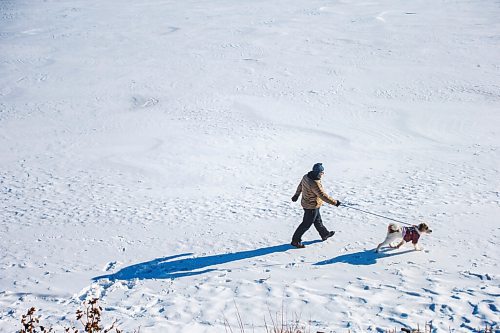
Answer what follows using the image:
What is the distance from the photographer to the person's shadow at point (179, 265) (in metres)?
7.05

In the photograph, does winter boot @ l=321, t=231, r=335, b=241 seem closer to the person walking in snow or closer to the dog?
the person walking in snow

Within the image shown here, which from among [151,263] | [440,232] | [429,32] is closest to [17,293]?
[151,263]

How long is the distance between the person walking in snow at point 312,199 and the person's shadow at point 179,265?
0.31 metres

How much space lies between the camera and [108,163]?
1402cm

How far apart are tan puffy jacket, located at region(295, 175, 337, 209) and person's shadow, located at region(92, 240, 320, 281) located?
37.7 inches

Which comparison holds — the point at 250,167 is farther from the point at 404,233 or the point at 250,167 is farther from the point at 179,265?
the point at 404,233

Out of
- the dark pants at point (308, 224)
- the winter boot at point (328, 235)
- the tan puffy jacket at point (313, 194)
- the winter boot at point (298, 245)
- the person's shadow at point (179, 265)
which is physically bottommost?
the person's shadow at point (179, 265)

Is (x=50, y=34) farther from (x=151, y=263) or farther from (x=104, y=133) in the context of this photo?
(x=151, y=263)

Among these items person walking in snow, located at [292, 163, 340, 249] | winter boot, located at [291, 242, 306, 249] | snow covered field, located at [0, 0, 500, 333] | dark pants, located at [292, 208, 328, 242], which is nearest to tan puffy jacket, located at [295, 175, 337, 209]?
person walking in snow, located at [292, 163, 340, 249]

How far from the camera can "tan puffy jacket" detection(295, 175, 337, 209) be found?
23.3 feet

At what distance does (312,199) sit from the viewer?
728 cm

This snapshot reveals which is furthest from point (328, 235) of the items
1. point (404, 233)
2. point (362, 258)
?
point (404, 233)

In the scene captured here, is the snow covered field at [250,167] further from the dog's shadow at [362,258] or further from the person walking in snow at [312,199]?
the person walking in snow at [312,199]

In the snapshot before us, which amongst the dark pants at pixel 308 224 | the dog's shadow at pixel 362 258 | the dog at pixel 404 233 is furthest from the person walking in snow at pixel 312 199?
the dog at pixel 404 233
